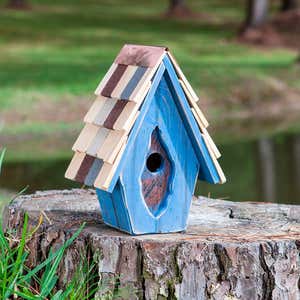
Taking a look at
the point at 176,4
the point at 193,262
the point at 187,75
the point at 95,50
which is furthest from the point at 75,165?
the point at 176,4

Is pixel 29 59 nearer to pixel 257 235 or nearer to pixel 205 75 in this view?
pixel 205 75

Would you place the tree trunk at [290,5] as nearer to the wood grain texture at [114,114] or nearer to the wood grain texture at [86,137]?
the wood grain texture at [86,137]

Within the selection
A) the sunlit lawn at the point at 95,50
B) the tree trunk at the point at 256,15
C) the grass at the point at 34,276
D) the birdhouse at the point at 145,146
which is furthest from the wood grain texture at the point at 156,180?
the tree trunk at the point at 256,15

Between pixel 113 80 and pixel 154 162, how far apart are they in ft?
1.41

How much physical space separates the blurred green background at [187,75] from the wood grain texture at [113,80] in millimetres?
3854

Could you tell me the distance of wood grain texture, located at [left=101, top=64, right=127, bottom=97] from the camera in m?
4.68

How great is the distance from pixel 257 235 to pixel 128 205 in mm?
605

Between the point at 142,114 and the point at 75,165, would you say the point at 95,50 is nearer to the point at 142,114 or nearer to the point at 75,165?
the point at 75,165

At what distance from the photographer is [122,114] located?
4.52 meters

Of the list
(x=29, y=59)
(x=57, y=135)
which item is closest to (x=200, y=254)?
(x=57, y=135)

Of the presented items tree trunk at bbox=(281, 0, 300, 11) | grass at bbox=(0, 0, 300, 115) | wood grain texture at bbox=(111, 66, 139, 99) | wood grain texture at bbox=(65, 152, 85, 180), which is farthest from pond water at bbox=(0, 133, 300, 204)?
tree trunk at bbox=(281, 0, 300, 11)

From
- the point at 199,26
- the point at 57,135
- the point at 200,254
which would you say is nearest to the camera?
the point at 200,254

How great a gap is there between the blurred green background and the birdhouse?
3.87m

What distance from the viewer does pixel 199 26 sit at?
98.4 feet
